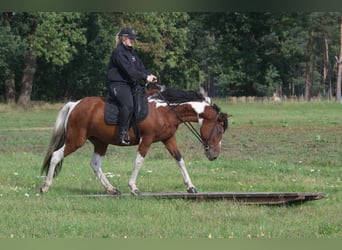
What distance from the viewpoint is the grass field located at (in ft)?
23.0

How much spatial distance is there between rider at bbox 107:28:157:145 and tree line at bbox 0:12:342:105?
34933mm

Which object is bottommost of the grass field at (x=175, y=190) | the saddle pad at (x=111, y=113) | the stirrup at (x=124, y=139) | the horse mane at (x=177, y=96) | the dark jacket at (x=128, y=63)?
the grass field at (x=175, y=190)

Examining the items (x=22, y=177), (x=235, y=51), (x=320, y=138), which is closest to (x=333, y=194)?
(x=22, y=177)

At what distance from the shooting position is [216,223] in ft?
24.8

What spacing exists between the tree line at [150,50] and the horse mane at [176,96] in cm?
3426

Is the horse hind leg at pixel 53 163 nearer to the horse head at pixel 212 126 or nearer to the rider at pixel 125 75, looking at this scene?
the rider at pixel 125 75

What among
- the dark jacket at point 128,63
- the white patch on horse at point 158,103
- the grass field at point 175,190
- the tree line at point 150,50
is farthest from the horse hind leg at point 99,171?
the tree line at point 150,50

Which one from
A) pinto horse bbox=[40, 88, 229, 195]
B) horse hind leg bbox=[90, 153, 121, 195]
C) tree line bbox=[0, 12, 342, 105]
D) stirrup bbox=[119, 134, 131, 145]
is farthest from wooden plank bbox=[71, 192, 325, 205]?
tree line bbox=[0, 12, 342, 105]

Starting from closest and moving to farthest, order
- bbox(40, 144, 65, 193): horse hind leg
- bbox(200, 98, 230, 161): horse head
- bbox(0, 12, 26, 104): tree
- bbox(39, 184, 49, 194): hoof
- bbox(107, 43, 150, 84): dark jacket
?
bbox(107, 43, 150, 84): dark jacket
bbox(39, 184, 49, 194): hoof
bbox(40, 144, 65, 193): horse hind leg
bbox(200, 98, 230, 161): horse head
bbox(0, 12, 26, 104): tree

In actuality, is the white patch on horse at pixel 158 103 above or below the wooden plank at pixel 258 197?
above

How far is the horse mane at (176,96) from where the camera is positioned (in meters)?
10.8

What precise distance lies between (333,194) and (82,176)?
5127 mm

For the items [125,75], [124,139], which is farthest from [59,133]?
[125,75]

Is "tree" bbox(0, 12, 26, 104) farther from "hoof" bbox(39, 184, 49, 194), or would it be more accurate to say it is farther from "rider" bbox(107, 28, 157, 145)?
"rider" bbox(107, 28, 157, 145)
